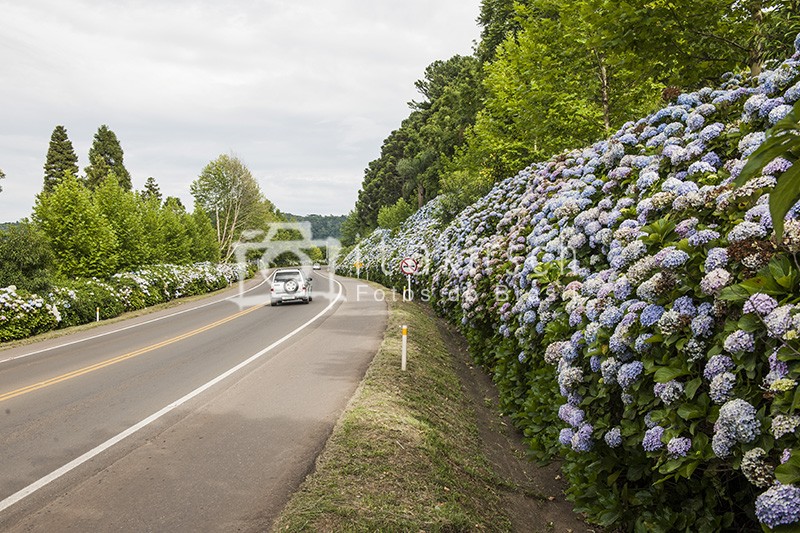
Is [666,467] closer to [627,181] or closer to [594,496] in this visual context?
[594,496]

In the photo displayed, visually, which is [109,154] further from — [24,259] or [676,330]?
[676,330]

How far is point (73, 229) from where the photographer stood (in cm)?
2131

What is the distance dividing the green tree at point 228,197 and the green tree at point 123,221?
3089 cm

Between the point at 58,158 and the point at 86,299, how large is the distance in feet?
140

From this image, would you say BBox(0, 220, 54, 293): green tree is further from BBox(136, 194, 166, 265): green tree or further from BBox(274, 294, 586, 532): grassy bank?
BBox(274, 294, 586, 532): grassy bank

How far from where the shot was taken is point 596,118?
16.8 metres

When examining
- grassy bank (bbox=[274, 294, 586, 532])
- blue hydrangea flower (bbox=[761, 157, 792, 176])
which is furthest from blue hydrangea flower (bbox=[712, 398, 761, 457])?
grassy bank (bbox=[274, 294, 586, 532])

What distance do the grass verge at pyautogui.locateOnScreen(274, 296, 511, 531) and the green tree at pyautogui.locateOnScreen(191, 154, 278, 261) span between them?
5521 centimetres

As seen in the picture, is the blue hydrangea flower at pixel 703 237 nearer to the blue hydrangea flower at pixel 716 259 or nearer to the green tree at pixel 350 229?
the blue hydrangea flower at pixel 716 259

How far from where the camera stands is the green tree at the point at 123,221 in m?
25.9

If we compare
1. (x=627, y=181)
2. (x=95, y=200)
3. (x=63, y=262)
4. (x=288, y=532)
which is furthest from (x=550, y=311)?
(x=95, y=200)

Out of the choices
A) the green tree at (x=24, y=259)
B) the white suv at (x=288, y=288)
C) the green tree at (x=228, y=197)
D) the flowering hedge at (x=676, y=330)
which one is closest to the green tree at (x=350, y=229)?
the green tree at (x=228, y=197)

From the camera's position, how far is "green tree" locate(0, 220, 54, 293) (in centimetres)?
1650

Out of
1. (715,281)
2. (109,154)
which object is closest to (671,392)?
(715,281)
